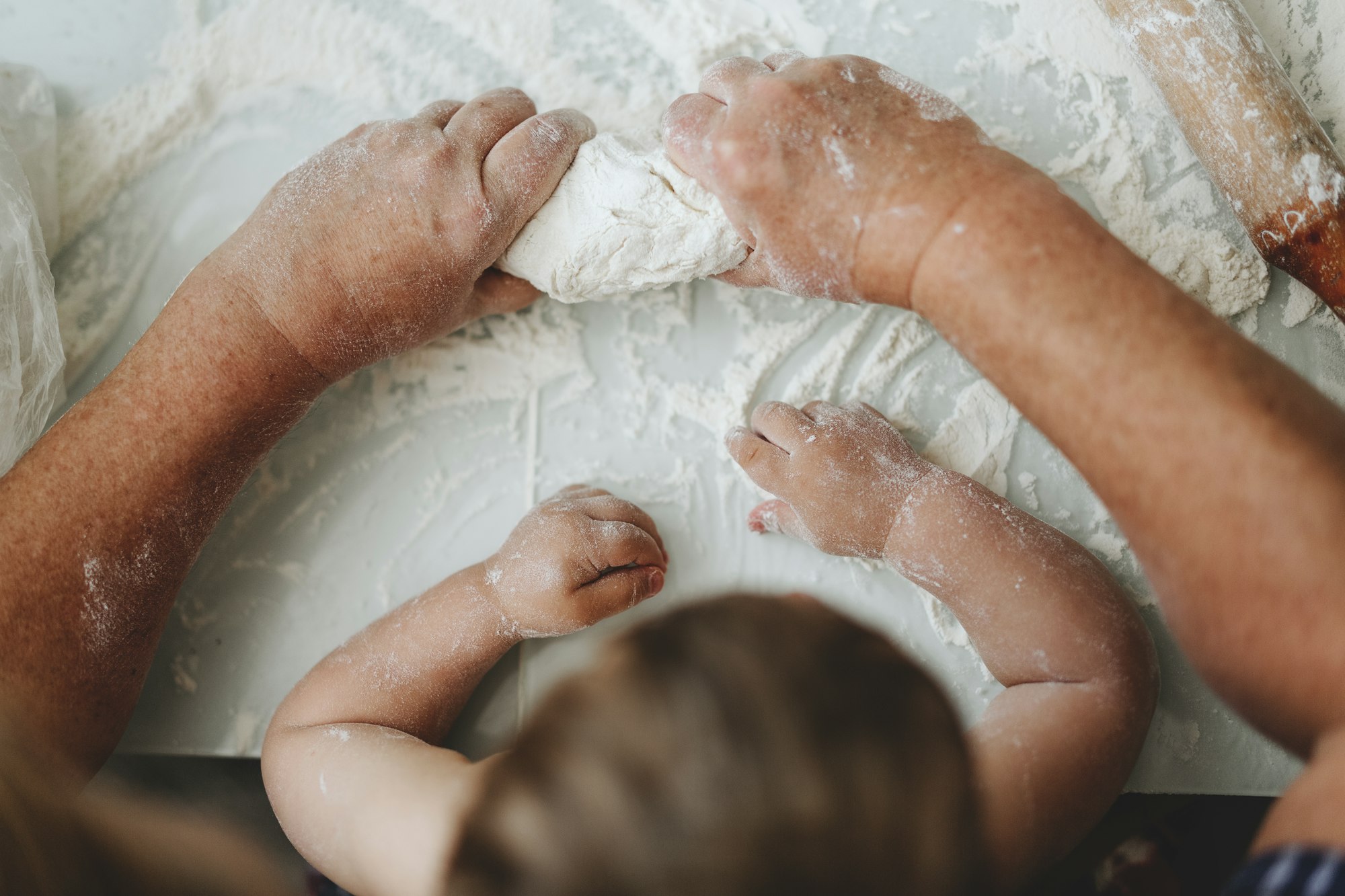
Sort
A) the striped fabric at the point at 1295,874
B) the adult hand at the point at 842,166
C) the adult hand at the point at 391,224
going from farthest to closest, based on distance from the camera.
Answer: the adult hand at the point at 391,224 → the adult hand at the point at 842,166 → the striped fabric at the point at 1295,874

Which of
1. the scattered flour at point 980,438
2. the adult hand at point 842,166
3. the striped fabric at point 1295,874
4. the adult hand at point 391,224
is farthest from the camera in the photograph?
the scattered flour at point 980,438

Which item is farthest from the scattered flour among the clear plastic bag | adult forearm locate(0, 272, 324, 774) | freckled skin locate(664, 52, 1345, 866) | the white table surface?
the clear plastic bag

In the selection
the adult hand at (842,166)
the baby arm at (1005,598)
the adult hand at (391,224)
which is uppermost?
the adult hand at (842,166)

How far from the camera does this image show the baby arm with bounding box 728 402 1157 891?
0.64 meters

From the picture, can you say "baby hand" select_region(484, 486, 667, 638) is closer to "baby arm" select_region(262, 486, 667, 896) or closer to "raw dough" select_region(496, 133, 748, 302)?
"baby arm" select_region(262, 486, 667, 896)

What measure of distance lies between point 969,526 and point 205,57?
869 millimetres

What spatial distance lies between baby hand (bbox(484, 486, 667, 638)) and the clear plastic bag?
0.43m

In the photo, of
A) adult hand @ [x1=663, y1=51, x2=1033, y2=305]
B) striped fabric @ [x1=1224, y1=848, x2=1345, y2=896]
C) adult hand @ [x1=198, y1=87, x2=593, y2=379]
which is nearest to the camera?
striped fabric @ [x1=1224, y1=848, x2=1345, y2=896]

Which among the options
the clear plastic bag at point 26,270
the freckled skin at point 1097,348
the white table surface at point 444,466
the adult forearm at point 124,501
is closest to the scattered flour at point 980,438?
the white table surface at point 444,466

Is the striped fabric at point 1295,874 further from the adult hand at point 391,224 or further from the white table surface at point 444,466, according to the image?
the adult hand at point 391,224

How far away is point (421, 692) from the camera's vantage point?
74cm

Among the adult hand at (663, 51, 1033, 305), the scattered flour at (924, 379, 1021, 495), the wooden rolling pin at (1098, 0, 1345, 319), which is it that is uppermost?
the wooden rolling pin at (1098, 0, 1345, 319)

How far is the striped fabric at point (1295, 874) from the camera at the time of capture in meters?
0.39

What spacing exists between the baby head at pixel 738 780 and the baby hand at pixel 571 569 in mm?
263
